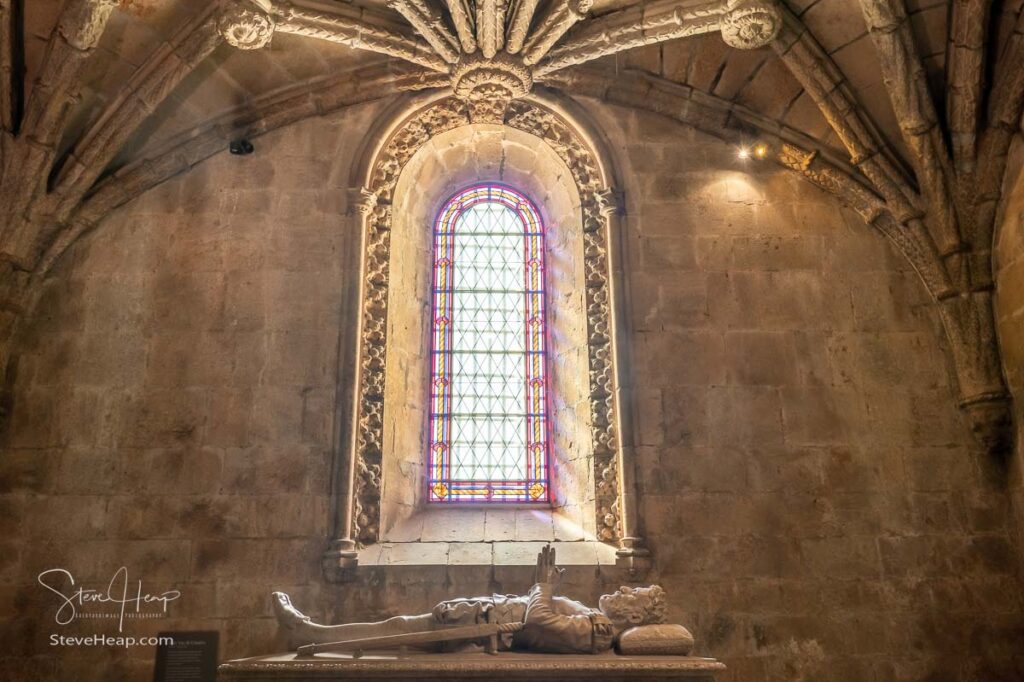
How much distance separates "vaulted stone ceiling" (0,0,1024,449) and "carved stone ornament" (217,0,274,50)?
17 millimetres

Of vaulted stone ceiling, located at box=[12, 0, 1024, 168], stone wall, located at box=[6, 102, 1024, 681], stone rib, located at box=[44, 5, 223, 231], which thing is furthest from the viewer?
stone rib, located at box=[44, 5, 223, 231]

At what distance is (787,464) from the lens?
721 cm

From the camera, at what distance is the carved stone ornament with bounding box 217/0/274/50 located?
710 centimetres

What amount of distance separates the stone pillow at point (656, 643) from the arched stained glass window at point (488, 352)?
9.63 feet

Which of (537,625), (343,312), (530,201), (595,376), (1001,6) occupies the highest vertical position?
(1001,6)

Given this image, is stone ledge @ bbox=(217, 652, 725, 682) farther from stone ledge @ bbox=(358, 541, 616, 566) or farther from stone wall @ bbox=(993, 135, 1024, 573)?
stone wall @ bbox=(993, 135, 1024, 573)

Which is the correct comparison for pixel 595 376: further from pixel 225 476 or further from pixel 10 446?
pixel 10 446

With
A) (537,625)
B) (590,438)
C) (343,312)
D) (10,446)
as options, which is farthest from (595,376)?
(10,446)

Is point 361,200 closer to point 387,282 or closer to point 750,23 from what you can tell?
point 387,282

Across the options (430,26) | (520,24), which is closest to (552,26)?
(520,24)

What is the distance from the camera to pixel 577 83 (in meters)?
8.31

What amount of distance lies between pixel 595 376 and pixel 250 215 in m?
3.47

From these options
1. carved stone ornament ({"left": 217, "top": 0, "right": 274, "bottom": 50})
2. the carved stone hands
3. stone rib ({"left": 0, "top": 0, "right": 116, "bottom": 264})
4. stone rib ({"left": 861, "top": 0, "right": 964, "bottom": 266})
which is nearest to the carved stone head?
the carved stone hands

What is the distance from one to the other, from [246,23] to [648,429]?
15.6 ft
